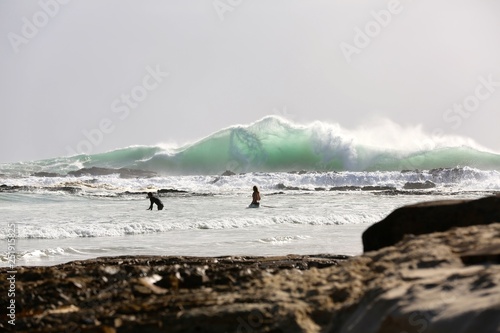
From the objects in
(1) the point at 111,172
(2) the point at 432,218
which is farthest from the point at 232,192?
(2) the point at 432,218

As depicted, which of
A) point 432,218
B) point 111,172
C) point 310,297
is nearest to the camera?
point 310,297

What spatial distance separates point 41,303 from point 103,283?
390mm

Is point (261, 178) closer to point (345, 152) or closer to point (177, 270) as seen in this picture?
point (345, 152)

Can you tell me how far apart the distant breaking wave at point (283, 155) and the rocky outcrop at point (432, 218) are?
146 ft

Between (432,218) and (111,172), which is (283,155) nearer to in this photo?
(111,172)

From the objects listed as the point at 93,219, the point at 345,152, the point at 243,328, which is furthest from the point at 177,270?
the point at 345,152

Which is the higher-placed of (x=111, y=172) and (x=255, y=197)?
(x=111, y=172)

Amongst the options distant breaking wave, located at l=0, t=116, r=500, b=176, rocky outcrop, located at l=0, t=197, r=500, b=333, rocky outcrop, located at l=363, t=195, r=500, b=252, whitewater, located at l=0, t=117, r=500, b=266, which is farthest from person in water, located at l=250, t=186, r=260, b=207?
distant breaking wave, located at l=0, t=116, r=500, b=176

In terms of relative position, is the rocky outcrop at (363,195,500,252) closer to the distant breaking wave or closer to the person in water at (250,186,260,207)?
the person in water at (250,186,260,207)

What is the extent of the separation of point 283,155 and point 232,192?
20350 mm

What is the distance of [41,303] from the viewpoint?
4422 millimetres

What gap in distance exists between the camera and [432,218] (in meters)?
4.64

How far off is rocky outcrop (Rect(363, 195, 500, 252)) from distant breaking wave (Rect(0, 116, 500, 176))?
44.6 m

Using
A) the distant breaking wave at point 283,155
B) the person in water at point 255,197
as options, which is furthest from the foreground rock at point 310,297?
the distant breaking wave at point 283,155
